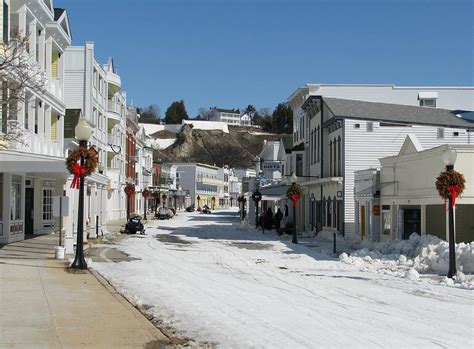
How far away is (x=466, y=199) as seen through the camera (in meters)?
23.0

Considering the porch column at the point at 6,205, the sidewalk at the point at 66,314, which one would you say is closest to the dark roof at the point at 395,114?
the porch column at the point at 6,205

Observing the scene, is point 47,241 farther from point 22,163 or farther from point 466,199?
point 466,199

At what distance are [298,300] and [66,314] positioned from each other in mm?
5128

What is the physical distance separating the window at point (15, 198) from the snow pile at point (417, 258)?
13.8 m

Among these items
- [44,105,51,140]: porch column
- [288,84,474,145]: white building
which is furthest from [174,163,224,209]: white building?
[44,105,51,140]: porch column

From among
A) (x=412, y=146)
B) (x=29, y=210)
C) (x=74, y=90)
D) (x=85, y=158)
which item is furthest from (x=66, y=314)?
(x=74, y=90)

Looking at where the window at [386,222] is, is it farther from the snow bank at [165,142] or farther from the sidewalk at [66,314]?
the snow bank at [165,142]

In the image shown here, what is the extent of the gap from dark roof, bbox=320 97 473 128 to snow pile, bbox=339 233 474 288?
12.9 metres

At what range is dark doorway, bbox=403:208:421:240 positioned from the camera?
92.7 ft

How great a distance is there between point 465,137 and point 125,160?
4472 cm

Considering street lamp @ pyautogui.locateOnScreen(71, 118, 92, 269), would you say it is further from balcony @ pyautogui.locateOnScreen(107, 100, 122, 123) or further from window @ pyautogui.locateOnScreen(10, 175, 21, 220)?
balcony @ pyautogui.locateOnScreen(107, 100, 122, 123)

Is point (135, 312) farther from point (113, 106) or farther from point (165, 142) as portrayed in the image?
point (165, 142)

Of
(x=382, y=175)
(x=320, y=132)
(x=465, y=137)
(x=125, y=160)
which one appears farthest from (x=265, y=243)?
(x=125, y=160)

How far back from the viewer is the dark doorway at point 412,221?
28241 millimetres
